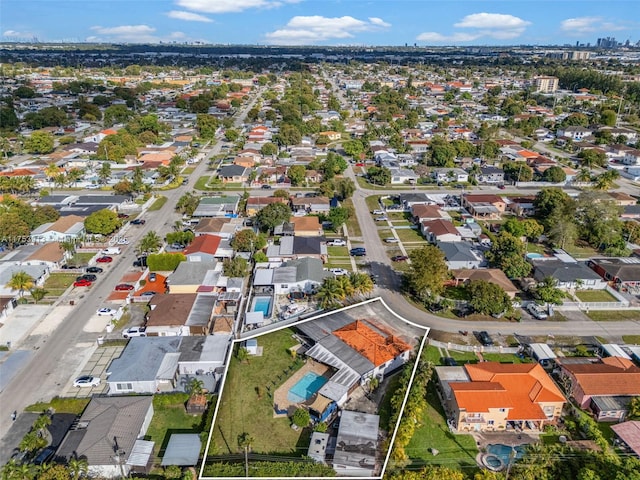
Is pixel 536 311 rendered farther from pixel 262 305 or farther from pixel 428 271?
pixel 262 305

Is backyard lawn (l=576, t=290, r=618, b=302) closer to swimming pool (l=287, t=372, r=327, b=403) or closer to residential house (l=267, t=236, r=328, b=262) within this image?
residential house (l=267, t=236, r=328, b=262)

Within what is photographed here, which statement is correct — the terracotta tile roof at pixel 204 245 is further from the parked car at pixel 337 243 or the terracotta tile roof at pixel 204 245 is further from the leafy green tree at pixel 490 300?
the leafy green tree at pixel 490 300

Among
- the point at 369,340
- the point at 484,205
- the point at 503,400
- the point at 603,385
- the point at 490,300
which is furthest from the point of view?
the point at 484,205

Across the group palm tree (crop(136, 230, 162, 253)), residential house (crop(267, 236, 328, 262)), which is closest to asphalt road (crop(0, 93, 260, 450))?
palm tree (crop(136, 230, 162, 253))

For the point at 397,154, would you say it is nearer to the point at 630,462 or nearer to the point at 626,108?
the point at 630,462

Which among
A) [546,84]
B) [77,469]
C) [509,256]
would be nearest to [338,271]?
[509,256]

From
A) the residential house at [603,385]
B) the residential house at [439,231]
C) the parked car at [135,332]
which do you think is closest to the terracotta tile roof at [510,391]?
the residential house at [603,385]
